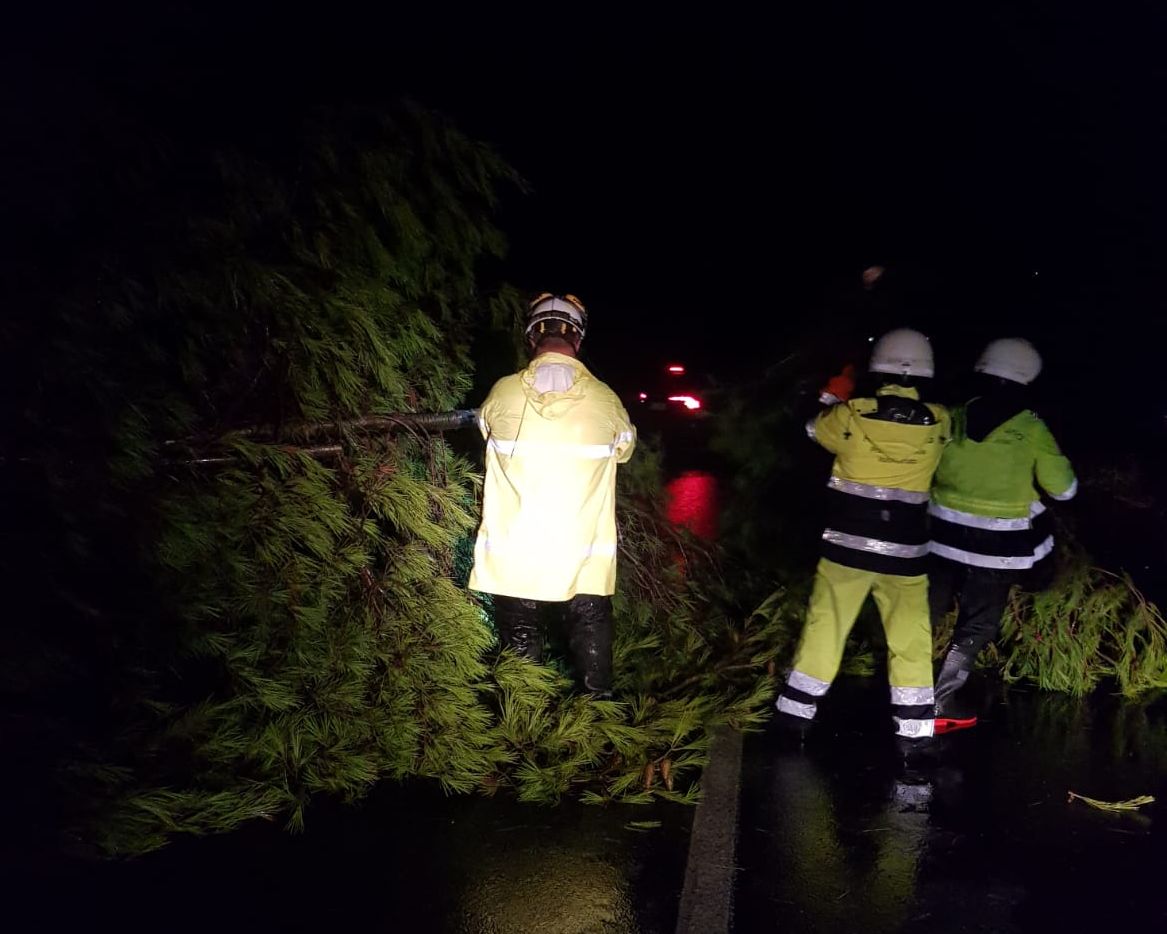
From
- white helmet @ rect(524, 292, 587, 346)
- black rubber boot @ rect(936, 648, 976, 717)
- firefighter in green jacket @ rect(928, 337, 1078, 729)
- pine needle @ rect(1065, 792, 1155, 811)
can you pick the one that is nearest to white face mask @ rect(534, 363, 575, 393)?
white helmet @ rect(524, 292, 587, 346)

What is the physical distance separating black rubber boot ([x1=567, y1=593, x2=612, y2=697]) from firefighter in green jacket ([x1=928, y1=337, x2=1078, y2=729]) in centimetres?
179

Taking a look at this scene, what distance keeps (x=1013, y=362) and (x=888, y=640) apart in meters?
1.47

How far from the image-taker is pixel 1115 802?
3695 mm

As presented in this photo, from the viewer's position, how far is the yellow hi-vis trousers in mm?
4113

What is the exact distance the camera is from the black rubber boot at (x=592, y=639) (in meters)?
4.01

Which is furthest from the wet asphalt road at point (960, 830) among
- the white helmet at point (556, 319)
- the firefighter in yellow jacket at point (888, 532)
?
the white helmet at point (556, 319)

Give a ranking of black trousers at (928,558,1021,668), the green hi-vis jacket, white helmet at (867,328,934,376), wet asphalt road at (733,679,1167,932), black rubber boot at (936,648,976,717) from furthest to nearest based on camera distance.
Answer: black rubber boot at (936,648,976,717) → black trousers at (928,558,1021,668) → the green hi-vis jacket → white helmet at (867,328,934,376) → wet asphalt road at (733,679,1167,932)

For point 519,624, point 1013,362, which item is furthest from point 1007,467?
point 519,624

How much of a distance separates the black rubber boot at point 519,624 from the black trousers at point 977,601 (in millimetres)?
2171

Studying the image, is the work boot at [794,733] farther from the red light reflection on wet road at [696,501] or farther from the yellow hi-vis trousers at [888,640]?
the red light reflection on wet road at [696,501]

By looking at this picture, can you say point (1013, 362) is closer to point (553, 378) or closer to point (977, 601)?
point (977, 601)

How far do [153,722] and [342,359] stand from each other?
1668mm

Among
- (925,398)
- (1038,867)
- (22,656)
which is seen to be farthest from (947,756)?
(22,656)

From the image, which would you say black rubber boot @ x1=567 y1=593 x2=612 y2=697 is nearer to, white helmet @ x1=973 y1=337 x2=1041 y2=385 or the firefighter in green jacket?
the firefighter in green jacket
